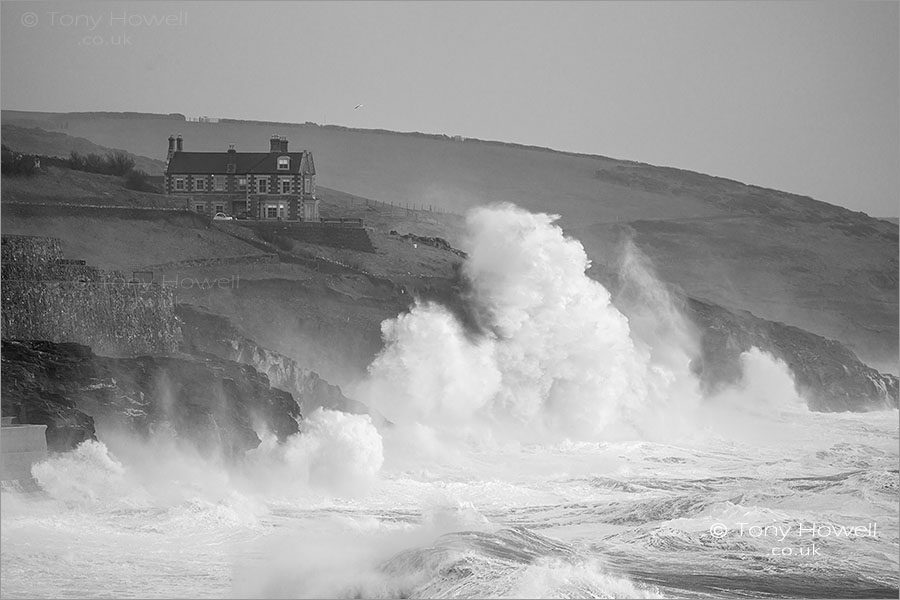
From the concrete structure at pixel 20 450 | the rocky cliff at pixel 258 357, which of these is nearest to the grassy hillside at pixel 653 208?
the rocky cliff at pixel 258 357

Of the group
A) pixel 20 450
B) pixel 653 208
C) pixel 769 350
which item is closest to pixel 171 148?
pixel 20 450

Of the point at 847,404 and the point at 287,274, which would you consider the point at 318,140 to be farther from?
the point at 847,404

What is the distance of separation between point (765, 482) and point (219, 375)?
4.30 meters

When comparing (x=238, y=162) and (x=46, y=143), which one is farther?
(x=238, y=162)

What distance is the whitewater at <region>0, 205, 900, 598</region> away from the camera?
8.53m

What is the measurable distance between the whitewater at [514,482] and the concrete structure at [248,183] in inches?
52.8

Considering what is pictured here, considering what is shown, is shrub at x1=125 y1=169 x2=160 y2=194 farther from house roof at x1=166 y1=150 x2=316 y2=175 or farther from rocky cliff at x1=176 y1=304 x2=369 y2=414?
rocky cliff at x1=176 y1=304 x2=369 y2=414

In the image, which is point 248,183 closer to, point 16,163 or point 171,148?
point 171,148

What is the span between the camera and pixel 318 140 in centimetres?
1119

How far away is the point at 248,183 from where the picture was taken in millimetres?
11758

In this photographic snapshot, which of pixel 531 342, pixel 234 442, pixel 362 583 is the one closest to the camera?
pixel 362 583

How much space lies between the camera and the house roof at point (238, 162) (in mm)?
11414

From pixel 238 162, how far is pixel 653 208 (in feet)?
12.5

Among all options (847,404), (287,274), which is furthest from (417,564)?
(847,404)
